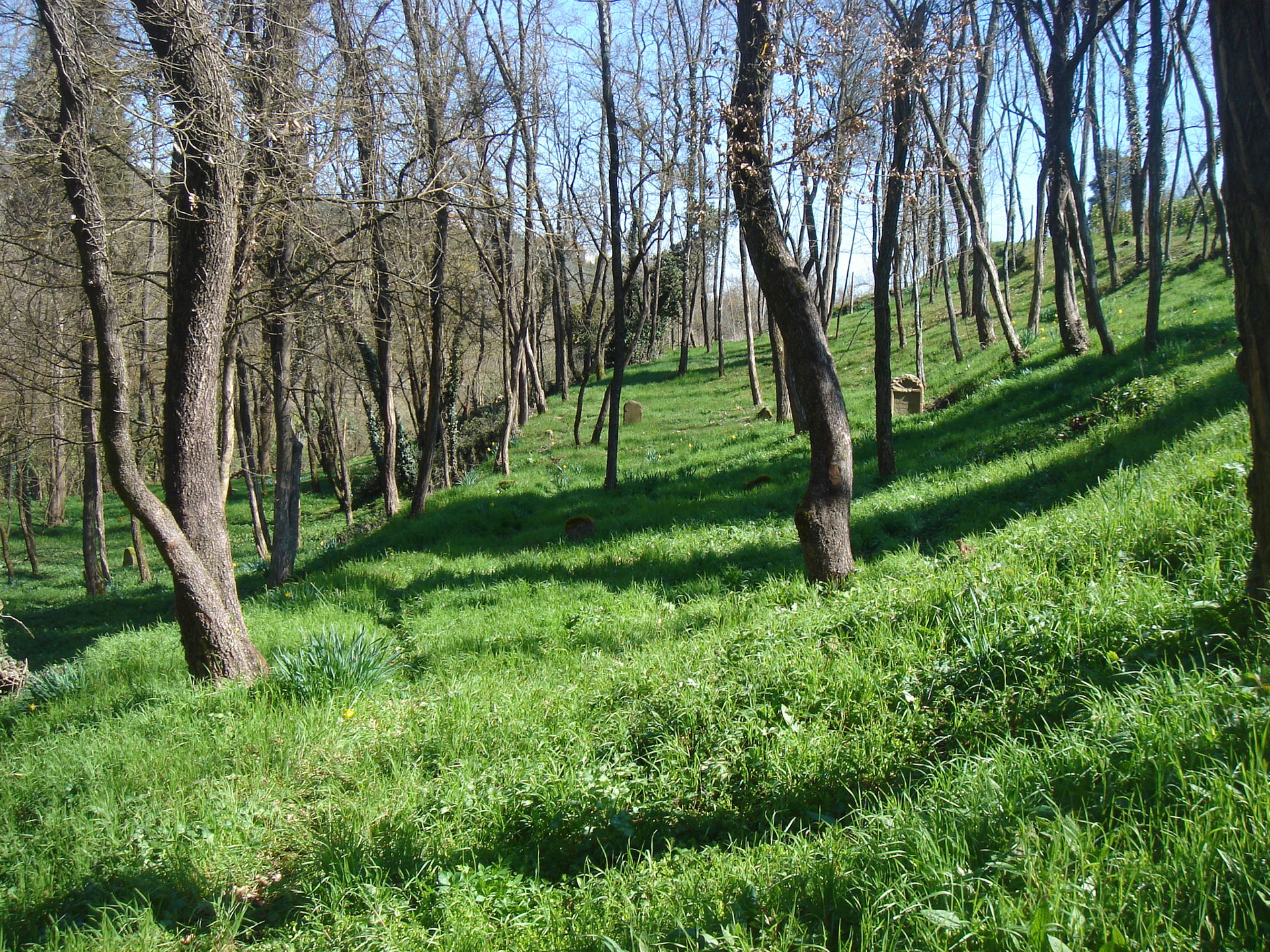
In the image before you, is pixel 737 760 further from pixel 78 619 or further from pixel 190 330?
pixel 78 619

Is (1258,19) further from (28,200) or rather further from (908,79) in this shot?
(28,200)

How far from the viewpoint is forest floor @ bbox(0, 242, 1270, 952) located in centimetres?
229

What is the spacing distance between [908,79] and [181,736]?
8.30 meters

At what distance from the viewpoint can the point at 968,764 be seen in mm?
2906

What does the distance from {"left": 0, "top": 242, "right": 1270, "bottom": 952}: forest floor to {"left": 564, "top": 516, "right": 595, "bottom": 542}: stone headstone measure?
2.84 metres

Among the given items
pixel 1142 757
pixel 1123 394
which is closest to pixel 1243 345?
pixel 1142 757

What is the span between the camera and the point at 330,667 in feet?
17.0

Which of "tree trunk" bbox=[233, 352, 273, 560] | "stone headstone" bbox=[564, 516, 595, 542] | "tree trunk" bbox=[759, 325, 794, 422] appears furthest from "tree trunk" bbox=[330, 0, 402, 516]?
"tree trunk" bbox=[759, 325, 794, 422]

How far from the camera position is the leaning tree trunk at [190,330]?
200 inches

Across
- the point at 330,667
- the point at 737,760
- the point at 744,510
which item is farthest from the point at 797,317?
the point at 330,667

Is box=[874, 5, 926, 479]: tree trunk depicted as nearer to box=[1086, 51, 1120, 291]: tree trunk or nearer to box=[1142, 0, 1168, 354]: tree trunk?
box=[1142, 0, 1168, 354]: tree trunk

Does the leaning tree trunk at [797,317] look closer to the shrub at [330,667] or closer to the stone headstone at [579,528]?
the shrub at [330,667]

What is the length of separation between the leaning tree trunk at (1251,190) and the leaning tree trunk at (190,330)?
6149 millimetres

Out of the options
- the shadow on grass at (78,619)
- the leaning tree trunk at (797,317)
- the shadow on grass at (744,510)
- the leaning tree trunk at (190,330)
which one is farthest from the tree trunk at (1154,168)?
the shadow on grass at (78,619)
